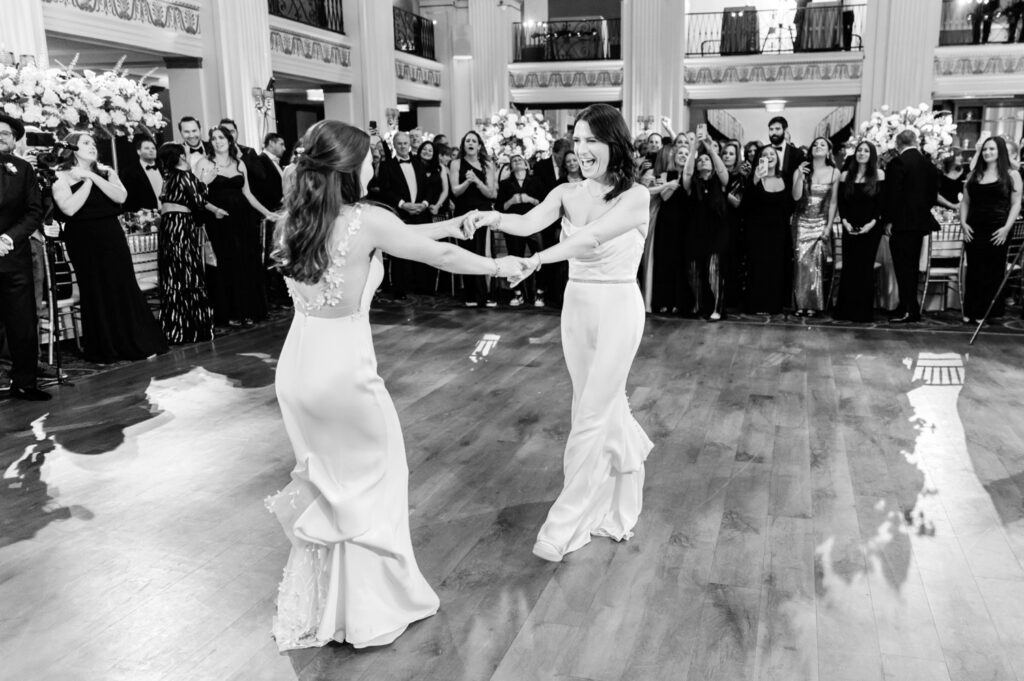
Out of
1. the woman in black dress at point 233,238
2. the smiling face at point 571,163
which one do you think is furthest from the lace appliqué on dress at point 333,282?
the smiling face at point 571,163

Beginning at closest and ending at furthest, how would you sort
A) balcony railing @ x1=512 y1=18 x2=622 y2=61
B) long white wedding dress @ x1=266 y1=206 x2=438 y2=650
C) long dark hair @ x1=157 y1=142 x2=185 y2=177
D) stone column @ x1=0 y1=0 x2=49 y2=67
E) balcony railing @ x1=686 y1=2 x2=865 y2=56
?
long white wedding dress @ x1=266 y1=206 x2=438 y2=650
long dark hair @ x1=157 y1=142 x2=185 y2=177
stone column @ x1=0 y1=0 x2=49 y2=67
balcony railing @ x1=686 y1=2 x2=865 y2=56
balcony railing @ x1=512 y1=18 x2=622 y2=61

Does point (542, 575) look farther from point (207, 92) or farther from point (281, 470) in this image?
point (207, 92)

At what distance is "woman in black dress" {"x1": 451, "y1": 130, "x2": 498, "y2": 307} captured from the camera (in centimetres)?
845

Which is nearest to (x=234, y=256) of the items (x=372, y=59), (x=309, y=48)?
(x=309, y=48)

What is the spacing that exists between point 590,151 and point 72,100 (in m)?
4.75

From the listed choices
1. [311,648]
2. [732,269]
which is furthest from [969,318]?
[311,648]

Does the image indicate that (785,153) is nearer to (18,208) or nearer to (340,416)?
(18,208)

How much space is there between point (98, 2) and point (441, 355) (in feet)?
19.1

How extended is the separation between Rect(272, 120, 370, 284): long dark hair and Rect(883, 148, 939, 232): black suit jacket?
6061 millimetres

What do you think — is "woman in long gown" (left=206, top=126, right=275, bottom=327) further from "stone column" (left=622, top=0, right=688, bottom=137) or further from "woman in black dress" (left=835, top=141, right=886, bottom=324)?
"stone column" (left=622, top=0, right=688, bottom=137)

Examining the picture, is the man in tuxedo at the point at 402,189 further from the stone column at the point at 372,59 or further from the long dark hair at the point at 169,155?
the stone column at the point at 372,59

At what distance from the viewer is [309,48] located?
13312 mm

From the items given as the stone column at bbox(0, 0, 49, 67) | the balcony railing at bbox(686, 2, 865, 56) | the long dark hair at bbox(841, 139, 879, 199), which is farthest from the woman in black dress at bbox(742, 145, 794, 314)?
the balcony railing at bbox(686, 2, 865, 56)

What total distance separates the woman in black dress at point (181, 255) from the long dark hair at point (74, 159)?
0.54 m
